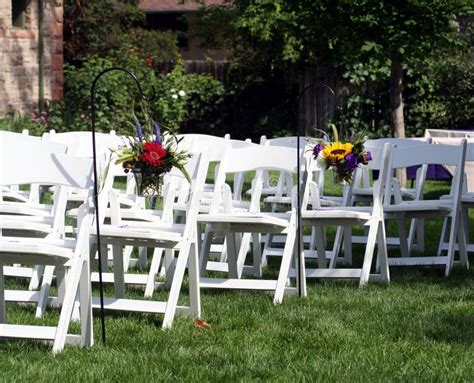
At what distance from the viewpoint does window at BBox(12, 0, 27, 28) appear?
2483 cm

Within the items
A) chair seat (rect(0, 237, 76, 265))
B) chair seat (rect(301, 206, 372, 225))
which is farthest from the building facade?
chair seat (rect(0, 237, 76, 265))

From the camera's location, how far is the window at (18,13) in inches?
977

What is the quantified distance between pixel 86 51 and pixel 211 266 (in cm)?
1936

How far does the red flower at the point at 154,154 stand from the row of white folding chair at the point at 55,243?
0.87m

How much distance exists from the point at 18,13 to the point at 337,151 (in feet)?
54.4

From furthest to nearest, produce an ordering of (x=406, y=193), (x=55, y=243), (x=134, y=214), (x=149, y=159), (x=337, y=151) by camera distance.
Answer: (x=406, y=193) → (x=337, y=151) → (x=134, y=214) → (x=149, y=159) → (x=55, y=243)

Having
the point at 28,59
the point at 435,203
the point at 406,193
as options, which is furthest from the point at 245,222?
the point at 28,59

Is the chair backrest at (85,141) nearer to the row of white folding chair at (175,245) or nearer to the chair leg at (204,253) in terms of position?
the chair leg at (204,253)

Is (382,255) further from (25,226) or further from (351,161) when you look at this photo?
(25,226)

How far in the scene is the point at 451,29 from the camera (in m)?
15.5

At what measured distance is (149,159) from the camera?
25.4 ft

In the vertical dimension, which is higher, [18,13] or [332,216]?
Answer: [18,13]

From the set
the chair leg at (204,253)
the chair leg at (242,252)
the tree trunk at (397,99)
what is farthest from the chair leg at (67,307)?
the tree trunk at (397,99)

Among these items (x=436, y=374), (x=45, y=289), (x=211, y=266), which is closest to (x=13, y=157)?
(x=45, y=289)
